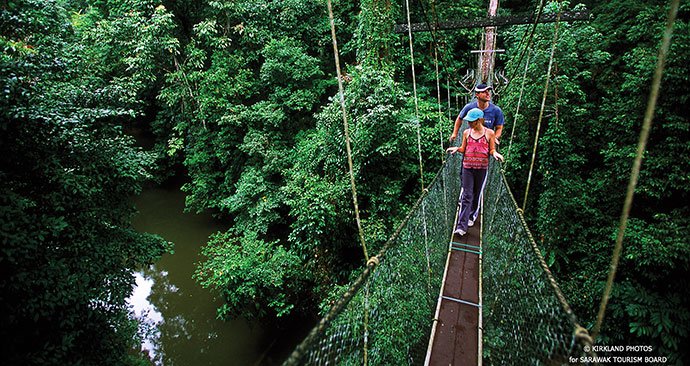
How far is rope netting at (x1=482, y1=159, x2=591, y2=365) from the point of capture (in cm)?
104

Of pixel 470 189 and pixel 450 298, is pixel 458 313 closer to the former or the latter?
pixel 450 298

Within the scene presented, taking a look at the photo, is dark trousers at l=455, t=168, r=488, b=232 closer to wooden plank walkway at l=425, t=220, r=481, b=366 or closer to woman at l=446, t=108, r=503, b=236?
woman at l=446, t=108, r=503, b=236

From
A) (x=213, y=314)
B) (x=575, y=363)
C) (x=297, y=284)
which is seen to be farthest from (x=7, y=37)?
(x=575, y=363)

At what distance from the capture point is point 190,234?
6027 millimetres

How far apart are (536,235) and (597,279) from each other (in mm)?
802

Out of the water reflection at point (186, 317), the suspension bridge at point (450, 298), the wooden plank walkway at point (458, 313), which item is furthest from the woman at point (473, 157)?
the water reflection at point (186, 317)

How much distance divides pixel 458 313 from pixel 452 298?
105mm

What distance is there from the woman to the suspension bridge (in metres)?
0.12

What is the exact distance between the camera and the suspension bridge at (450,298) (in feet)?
3.98

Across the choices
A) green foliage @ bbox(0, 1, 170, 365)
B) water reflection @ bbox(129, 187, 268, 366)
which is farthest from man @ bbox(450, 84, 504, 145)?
water reflection @ bbox(129, 187, 268, 366)

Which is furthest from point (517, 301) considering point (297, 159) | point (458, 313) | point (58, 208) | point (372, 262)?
point (297, 159)

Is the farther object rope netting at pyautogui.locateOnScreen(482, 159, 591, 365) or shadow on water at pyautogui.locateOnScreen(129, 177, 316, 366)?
shadow on water at pyautogui.locateOnScreen(129, 177, 316, 366)

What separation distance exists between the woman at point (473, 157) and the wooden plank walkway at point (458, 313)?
248mm

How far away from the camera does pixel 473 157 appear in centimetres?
202
